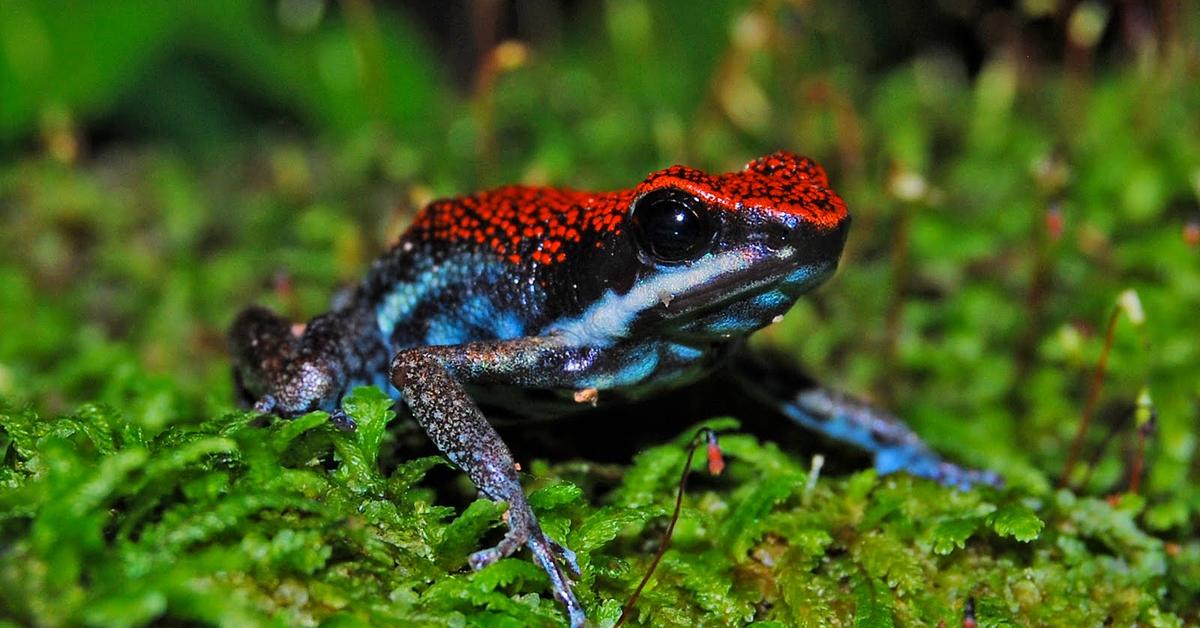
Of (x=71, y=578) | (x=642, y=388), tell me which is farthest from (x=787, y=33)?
(x=71, y=578)

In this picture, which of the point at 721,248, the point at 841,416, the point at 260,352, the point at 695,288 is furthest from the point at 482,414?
the point at 841,416

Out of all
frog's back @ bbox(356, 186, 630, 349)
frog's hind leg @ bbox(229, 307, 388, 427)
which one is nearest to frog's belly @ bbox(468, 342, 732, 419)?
frog's back @ bbox(356, 186, 630, 349)

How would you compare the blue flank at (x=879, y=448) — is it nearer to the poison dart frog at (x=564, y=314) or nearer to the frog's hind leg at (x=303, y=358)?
the poison dart frog at (x=564, y=314)

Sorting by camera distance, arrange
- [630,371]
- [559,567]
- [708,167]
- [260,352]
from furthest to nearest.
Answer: [708,167] → [260,352] → [630,371] → [559,567]

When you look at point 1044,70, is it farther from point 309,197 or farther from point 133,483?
point 133,483

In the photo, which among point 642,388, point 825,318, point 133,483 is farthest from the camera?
point 825,318

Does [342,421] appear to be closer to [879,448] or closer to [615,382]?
[615,382]
